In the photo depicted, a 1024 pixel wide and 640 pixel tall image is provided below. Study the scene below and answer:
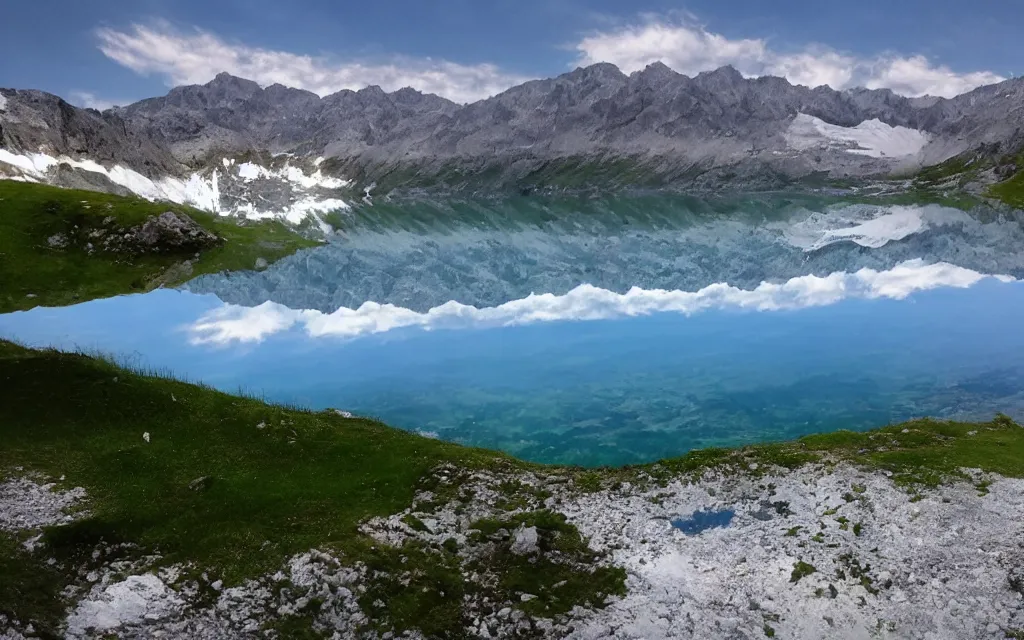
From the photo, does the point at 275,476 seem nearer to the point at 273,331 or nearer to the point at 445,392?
the point at 445,392

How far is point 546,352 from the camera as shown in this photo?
55219mm

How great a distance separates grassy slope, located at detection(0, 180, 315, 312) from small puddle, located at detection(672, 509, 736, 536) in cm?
6967

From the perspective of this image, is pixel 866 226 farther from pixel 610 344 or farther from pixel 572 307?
pixel 610 344

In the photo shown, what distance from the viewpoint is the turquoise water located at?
128ft

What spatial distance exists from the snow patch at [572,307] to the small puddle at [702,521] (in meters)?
44.6

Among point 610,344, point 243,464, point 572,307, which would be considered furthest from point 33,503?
point 572,307

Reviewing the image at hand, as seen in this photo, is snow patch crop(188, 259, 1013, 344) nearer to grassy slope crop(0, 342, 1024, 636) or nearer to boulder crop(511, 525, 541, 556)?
grassy slope crop(0, 342, 1024, 636)

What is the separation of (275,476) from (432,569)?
Result: 7.65m

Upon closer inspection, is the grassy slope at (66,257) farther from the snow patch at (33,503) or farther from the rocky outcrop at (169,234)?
the snow patch at (33,503)

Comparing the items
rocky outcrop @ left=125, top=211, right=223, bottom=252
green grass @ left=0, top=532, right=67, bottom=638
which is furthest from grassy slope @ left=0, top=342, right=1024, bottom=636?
rocky outcrop @ left=125, top=211, right=223, bottom=252

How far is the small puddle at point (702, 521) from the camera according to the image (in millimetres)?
22188

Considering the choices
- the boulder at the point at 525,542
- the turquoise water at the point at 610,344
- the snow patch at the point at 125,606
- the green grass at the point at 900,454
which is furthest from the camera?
the turquoise water at the point at 610,344

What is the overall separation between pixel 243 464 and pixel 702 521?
1679cm

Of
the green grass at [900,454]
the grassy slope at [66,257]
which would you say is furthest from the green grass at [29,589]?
the grassy slope at [66,257]
